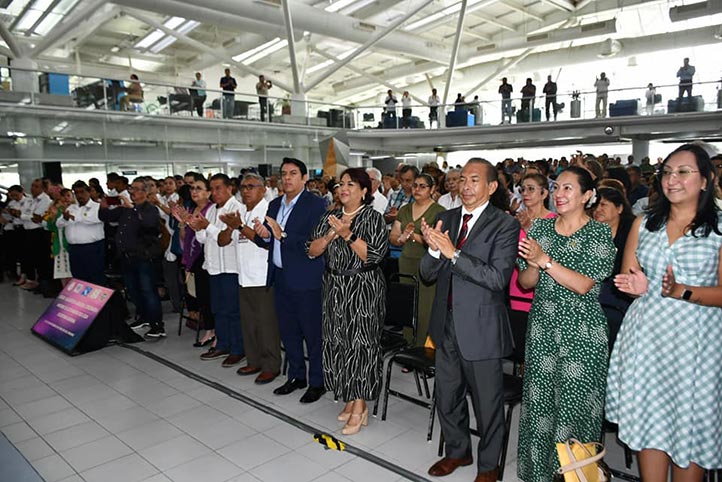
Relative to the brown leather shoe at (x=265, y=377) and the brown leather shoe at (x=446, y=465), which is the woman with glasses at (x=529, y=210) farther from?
the brown leather shoe at (x=265, y=377)

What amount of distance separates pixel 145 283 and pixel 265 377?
2.21 metres

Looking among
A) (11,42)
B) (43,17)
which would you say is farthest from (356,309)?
(43,17)

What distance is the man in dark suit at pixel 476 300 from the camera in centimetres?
248

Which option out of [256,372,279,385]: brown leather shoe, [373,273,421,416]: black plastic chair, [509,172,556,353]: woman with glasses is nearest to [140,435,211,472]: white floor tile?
[256,372,279,385]: brown leather shoe

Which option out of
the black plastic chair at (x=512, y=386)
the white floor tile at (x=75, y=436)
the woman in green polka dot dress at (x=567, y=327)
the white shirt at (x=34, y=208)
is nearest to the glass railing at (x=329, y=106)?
the white shirt at (x=34, y=208)

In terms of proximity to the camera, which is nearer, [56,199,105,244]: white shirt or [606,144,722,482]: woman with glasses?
[606,144,722,482]: woman with glasses

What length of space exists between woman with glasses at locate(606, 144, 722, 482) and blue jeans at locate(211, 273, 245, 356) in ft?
10.9

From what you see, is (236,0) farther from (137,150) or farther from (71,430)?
(71,430)

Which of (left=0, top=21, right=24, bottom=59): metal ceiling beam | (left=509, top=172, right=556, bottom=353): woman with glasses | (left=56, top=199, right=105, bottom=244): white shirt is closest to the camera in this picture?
(left=509, top=172, right=556, bottom=353): woman with glasses

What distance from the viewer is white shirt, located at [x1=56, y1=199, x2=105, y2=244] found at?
6223mm

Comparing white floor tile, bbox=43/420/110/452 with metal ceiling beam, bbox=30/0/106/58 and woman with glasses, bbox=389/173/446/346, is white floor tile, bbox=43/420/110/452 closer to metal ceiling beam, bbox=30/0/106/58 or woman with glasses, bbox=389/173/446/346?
woman with glasses, bbox=389/173/446/346

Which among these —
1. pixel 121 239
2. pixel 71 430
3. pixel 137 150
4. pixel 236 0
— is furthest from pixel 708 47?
pixel 71 430

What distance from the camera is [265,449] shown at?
10.5ft

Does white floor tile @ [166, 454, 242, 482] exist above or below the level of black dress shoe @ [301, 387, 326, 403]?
below
